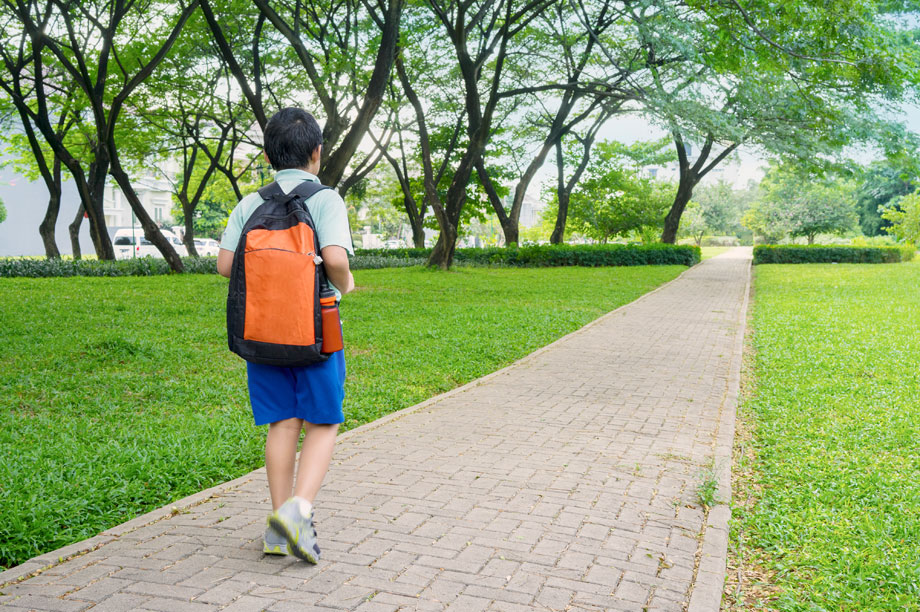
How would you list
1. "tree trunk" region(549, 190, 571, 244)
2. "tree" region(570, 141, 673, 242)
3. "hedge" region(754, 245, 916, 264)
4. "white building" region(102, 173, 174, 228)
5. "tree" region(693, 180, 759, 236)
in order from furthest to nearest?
"tree" region(693, 180, 759, 236) → "white building" region(102, 173, 174, 228) → "tree" region(570, 141, 673, 242) → "hedge" region(754, 245, 916, 264) → "tree trunk" region(549, 190, 571, 244)

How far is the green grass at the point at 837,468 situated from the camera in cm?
326

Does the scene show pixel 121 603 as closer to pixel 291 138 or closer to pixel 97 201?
pixel 291 138

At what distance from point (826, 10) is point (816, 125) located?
23.2 feet

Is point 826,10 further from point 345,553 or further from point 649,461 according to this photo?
point 345,553

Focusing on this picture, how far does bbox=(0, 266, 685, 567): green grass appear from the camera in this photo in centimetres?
408

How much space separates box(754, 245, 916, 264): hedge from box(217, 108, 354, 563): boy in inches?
1376

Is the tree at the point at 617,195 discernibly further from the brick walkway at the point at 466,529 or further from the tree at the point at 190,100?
the brick walkway at the point at 466,529

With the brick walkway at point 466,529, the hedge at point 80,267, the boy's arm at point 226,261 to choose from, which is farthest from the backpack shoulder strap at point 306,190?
the hedge at point 80,267

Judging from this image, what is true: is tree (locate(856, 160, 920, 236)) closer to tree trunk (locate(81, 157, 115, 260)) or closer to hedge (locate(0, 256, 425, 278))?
hedge (locate(0, 256, 425, 278))

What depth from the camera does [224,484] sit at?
4.31 meters

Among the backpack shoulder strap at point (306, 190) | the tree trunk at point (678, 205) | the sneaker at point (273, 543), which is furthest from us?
the tree trunk at point (678, 205)

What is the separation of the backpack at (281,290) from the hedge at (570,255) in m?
26.9

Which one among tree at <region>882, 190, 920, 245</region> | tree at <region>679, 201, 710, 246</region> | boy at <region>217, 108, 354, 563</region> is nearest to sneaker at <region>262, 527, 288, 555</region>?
boy at <region>217, 108, 354, 563</region>

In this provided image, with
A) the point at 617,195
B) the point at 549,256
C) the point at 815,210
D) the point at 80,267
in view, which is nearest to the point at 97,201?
the point at 80,267
